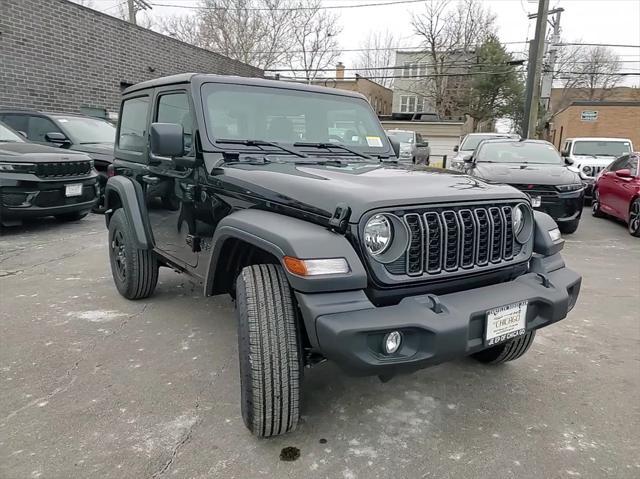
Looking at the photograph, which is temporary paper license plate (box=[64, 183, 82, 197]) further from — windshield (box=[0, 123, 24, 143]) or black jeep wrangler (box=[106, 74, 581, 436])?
black jeep wrangler (box=[106, 74, 581, 436])

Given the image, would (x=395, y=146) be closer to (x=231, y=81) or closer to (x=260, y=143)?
(x=260, y=143)

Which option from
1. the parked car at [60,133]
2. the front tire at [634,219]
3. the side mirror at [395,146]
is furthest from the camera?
the parked car at [60,133]

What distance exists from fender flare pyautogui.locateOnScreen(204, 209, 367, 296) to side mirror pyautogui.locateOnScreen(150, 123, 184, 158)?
813 mm

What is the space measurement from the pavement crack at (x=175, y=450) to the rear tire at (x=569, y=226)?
22.7 ft

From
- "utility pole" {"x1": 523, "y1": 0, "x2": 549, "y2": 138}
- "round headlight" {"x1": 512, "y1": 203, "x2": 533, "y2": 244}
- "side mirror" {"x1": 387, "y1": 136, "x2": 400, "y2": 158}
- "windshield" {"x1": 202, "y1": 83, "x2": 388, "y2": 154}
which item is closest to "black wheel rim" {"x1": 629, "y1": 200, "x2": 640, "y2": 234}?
"side mirror" {"x1": 387, "y1": 136, "x2": 400, "y2": 158}

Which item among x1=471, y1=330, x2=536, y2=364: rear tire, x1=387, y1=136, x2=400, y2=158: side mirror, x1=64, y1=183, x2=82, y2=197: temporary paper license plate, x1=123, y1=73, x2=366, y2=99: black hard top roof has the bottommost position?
x1=471, y1=330, x2=536, y2=364: rear tire

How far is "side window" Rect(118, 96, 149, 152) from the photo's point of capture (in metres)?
4.11

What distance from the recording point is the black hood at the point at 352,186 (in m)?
2.33

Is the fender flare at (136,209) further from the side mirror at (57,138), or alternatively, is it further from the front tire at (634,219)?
the front tire at (634,219)

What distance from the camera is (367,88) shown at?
43562 mm

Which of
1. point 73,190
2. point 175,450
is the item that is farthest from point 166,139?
point 73,190

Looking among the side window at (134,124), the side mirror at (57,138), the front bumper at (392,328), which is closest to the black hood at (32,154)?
the side mirror at (57,138)

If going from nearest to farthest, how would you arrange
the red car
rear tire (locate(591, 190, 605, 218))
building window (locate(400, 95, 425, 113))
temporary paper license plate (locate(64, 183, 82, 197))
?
temporary paper license plate (locate(64, 183, 82, 197))
the red car
rear tire (locate(591, 190, 605, 218))
building window (locate(400, 95, 425, 113))

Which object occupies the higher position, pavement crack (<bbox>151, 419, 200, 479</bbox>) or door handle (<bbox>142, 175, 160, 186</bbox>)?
door handle (<bbox>142, 175, 160, 186</bbox>)
